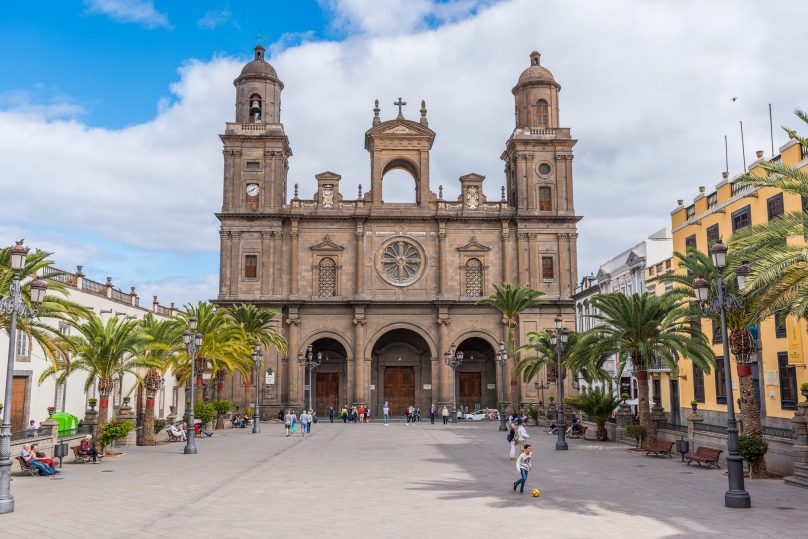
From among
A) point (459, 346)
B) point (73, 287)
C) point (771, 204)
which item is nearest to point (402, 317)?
point (459, 346)

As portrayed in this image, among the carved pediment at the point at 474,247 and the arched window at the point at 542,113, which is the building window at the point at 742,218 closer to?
the carved pediment at the point at 474,247

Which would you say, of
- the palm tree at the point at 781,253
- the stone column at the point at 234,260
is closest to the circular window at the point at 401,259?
the stone column at the point at 234,260

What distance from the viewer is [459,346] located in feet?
191

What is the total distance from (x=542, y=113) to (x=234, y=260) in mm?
26904

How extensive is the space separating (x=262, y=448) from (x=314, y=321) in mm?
23585

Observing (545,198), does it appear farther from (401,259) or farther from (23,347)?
(23,347)

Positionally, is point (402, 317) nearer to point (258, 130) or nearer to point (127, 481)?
point (258, 130)

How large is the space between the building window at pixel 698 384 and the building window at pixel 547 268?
1759 cm

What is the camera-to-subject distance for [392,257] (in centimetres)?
5606

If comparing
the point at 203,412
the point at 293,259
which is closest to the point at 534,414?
the point at 203,412

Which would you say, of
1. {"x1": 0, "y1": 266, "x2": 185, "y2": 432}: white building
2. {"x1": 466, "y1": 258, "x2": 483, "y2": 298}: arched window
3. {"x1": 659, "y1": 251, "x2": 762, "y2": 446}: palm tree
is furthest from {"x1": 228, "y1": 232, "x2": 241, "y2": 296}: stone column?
{"x1": 659, "y1": 251, "x2": 762, "y2": 446}: palm tree

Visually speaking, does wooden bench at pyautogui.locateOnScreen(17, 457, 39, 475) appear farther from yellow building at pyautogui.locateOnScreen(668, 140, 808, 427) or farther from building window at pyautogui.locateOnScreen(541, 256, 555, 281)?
building window at pyautogui.locateOnScreen(541, 256, 555, 281)

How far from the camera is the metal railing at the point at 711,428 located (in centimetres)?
2493

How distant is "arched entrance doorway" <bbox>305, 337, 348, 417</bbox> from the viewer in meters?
55.8
